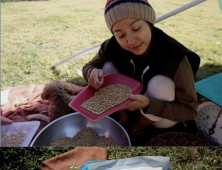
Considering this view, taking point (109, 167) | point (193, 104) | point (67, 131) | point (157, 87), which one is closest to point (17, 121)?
point (67, 131)

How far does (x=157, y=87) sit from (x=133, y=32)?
0.25m

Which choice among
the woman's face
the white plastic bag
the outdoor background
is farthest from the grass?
the white plastic bag

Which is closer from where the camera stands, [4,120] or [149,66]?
[149,66]

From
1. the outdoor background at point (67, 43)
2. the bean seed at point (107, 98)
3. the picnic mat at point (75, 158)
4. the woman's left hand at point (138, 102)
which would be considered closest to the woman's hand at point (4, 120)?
the outdoor background at point (67, 43)

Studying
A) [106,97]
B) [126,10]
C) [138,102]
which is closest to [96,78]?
[106,97]

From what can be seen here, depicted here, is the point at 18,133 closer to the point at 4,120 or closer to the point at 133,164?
the point at 4,120

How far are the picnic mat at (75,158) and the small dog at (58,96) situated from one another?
0.59ft

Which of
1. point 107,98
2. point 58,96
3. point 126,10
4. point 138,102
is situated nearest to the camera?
point 126,10

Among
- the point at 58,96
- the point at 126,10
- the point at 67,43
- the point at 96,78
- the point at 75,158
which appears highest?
the point at 126,10

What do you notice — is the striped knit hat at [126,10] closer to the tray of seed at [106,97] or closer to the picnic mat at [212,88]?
the tray of seed at [106,97]

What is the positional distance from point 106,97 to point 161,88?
0.23m

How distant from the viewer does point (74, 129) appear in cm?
129

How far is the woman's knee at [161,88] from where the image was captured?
106 centimetres

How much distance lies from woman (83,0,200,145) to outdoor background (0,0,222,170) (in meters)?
0.08
